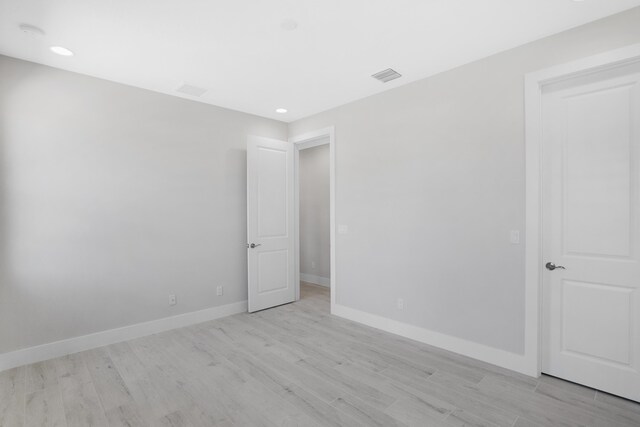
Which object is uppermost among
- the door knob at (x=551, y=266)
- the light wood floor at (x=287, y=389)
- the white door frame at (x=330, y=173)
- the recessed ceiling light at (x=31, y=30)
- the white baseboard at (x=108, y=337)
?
the recessed ceiling light at (x=31, y=30)

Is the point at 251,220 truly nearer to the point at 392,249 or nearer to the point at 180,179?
the point at 180,179

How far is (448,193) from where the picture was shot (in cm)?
305

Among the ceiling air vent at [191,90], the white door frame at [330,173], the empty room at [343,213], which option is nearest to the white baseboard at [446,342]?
the empty room at [343,213]

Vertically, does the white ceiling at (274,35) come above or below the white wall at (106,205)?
above

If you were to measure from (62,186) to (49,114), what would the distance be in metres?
0.67

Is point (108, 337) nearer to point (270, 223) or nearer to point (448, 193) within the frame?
point (270, 223)

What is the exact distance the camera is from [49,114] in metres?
2.94

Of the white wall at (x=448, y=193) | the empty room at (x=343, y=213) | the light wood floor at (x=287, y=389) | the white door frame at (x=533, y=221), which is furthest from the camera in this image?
the white wall at (x=448, y=193)

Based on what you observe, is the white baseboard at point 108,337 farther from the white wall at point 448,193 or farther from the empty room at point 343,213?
the white wall at point 448,193

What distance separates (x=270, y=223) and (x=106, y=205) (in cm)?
193

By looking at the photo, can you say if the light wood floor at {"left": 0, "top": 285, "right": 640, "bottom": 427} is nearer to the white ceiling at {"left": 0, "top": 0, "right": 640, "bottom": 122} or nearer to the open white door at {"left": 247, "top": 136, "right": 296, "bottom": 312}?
the open white door at {"left": 247, "top": 136, "right": 296, "bottom": 312}

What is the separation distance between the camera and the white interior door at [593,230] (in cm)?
221

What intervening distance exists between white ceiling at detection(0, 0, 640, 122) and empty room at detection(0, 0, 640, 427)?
2 centimetres

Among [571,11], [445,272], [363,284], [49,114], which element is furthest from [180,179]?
[571,11]
